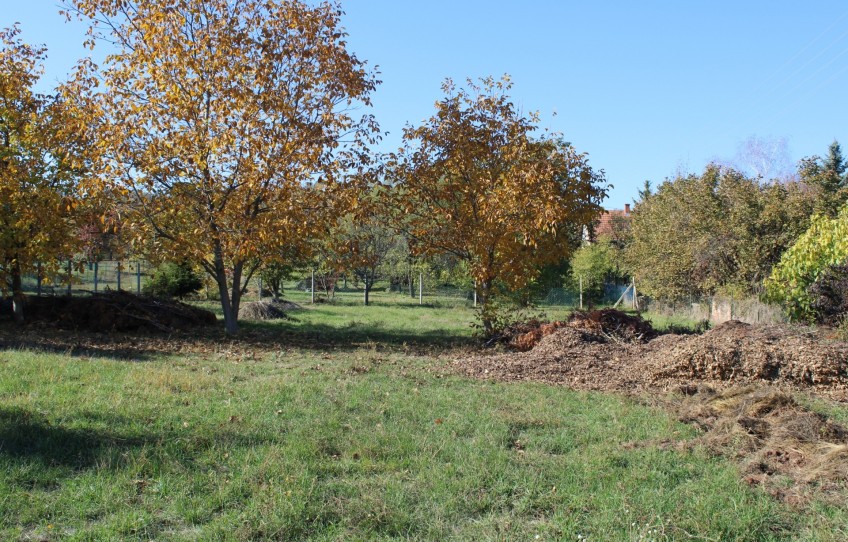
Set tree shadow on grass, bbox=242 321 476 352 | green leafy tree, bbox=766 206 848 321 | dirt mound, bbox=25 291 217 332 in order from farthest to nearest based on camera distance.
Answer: dirt mound, bbox=25 291 217 332, tree shadow on grass, bbox=242 321 476 352, green leafy tree, bbox=766 206 848 321

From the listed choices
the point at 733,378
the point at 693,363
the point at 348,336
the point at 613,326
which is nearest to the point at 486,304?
the point at 613,326

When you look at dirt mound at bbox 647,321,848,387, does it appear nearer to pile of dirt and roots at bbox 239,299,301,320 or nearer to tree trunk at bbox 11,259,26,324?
tree trunk at bbox 11,259,26,324

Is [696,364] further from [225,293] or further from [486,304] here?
[225,293]

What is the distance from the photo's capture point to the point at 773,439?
6.07 meters

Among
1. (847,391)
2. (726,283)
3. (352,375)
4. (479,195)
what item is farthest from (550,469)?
(726,283)

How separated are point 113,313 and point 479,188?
8.90 m

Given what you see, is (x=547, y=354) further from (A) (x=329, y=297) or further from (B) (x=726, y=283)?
(A) (x=329, y=297)

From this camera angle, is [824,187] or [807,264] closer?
[807,264]

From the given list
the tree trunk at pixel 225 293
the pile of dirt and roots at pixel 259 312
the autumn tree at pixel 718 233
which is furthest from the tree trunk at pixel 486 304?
the autumn tree at pixel 718 233

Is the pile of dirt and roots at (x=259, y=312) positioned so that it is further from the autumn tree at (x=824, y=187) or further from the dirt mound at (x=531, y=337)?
the autumn tree at (x=824, y=187)

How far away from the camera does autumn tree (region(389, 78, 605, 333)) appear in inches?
604

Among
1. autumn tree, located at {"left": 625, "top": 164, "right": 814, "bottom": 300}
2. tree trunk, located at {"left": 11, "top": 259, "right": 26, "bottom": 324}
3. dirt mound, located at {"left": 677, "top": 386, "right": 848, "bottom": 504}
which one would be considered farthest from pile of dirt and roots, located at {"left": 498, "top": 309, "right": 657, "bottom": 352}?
tree trunk, located at {"left": 11, "top": 259, "right": 26, "bottom": 324}

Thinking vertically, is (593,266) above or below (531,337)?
above

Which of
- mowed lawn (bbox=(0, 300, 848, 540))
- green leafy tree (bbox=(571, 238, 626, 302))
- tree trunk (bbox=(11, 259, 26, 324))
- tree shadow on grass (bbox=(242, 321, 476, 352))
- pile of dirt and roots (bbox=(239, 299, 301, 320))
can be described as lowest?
mowed lawn (bbox=(0, 300, 848, 540))
